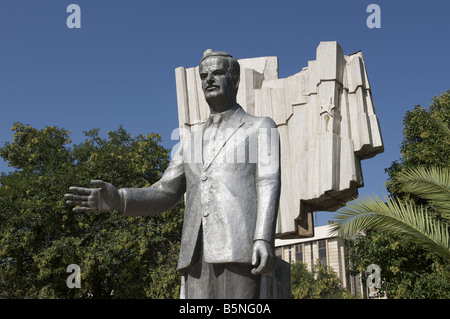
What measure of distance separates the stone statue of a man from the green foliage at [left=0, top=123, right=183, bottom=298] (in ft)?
43.1

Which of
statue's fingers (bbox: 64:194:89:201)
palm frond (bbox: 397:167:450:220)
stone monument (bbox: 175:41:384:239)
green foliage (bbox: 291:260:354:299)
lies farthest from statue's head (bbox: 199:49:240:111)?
green foliage (bbox: 291:260:354:299)

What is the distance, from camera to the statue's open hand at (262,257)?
3362mm

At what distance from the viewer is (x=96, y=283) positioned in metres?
A: 17.6

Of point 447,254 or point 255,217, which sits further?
point 447,254

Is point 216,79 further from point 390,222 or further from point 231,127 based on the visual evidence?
point 390,222

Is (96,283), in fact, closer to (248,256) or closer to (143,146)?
(143,146)

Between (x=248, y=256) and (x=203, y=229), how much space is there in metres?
0.38

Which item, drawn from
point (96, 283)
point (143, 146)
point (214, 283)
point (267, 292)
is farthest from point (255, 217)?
point (143, 146)

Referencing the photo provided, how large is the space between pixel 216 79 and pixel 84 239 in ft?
47.8

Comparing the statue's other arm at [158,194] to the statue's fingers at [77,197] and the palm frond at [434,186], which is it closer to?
the statue's fingers at [77,197]

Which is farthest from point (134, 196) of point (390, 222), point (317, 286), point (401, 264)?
point (317, 286)

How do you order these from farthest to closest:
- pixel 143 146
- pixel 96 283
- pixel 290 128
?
1. pixel 143 146
2. pixel 96 283
3. pixel 290 128

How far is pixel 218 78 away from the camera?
3.99 metres
